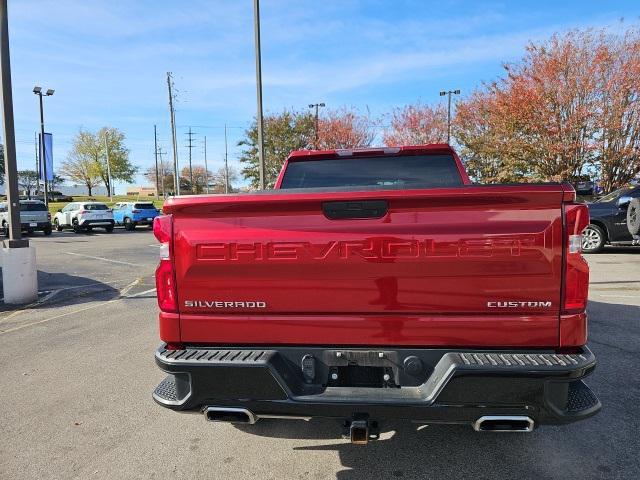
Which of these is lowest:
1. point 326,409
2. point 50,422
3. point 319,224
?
point 50,422

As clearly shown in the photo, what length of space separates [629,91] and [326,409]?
70.1ft

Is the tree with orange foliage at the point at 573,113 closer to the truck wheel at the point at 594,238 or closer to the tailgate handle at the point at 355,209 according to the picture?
the truck wheel at the point at 594,238

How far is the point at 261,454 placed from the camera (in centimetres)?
315

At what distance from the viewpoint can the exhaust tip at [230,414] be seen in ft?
8.36

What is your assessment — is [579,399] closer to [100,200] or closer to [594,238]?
[594,238]

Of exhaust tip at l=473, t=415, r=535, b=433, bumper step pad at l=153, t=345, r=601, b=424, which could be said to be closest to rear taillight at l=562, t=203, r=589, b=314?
bumper step pad at l=153, t=345, r=601, b=424

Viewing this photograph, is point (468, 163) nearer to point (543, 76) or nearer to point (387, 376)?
point (543, 76)

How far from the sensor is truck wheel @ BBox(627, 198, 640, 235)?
5.61m

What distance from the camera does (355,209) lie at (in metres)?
2.46

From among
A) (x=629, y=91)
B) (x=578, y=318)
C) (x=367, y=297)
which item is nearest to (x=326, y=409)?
(x=367, y=297)

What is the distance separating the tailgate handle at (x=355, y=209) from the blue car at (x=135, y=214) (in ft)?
97.3

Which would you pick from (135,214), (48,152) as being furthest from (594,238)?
(48,152)

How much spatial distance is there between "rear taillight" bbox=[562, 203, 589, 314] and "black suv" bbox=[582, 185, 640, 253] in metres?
11.0

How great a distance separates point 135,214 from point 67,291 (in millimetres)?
22205
